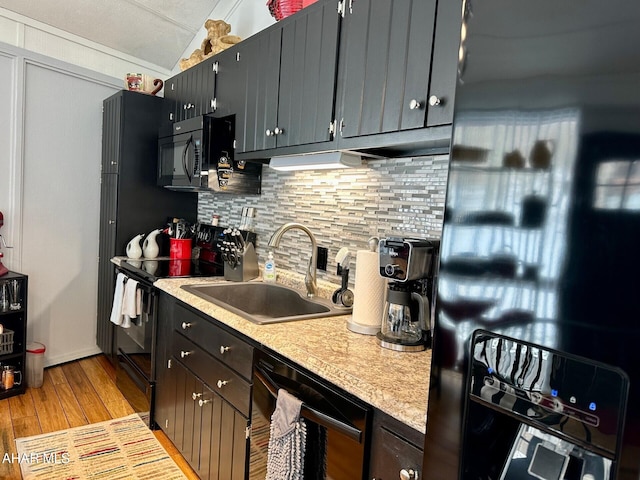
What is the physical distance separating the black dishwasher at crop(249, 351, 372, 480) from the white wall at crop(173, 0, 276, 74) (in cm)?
224

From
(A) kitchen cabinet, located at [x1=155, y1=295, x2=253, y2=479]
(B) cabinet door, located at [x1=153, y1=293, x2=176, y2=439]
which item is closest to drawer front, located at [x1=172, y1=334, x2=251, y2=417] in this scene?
(A) kitchen cabinet, located at [x1=155, y1=295, x2=253, y2=479]

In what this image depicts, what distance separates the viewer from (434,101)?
1266 millimetres

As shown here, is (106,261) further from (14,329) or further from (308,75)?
(308,75)

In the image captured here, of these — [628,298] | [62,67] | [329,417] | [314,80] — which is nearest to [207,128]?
[314,80]

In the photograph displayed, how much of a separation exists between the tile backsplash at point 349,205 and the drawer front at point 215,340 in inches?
26.2

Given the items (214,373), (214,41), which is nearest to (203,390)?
(214,373)

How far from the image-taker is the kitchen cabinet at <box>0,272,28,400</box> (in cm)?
271

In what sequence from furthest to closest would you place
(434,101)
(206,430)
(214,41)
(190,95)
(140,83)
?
(140,83), (190,95), (214,41), (206,430), (434,101)

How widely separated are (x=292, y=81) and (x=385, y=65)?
58 cm

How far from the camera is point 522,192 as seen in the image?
2.10ft

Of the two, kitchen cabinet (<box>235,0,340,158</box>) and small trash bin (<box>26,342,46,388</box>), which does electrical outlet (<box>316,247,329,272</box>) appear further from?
small trash bin (<box>26,342,46,388</box>)

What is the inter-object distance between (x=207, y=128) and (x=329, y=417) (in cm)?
186

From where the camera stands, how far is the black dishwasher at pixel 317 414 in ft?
3.53

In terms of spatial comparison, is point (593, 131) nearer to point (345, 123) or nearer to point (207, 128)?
point (345, 123)
